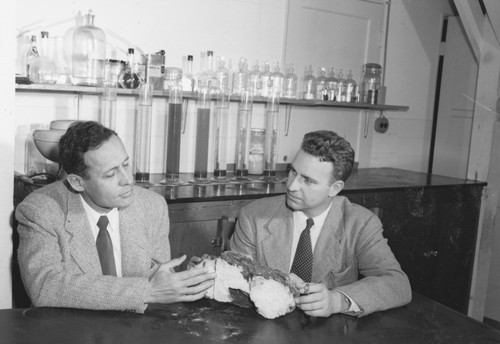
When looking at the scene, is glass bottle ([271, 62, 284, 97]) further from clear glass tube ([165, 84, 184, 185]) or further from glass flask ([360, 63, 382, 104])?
glass flask ([360, 63, 382, 104])

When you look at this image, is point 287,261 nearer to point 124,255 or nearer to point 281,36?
point 124,255

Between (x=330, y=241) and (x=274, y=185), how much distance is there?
3.73 feet

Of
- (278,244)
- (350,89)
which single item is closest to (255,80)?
(350,89)

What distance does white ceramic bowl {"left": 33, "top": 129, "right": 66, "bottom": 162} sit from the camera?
2.83m

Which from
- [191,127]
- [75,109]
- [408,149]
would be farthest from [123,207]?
[408,149]

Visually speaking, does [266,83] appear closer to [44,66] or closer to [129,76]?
[129,76]

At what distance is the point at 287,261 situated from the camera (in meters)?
2.53

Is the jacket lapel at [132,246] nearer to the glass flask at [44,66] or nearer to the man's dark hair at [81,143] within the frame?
the man's dark hair at [81,143]

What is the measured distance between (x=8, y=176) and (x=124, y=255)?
0.63 meters

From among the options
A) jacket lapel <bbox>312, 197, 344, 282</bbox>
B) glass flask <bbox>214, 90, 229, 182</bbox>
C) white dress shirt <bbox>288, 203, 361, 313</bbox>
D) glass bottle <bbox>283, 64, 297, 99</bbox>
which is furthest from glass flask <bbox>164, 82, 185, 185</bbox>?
jacket lapel <bbox>312, 197, 344, 282</bbox>

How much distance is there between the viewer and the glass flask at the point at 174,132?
344cm

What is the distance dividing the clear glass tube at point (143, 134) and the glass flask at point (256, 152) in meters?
0.70

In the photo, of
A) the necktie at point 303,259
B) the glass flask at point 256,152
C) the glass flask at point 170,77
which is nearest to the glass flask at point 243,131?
the glass flask at point 256,152

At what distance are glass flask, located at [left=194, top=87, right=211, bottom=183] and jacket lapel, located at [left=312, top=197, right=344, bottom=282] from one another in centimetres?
115
